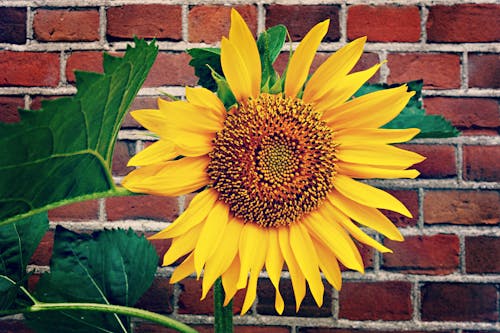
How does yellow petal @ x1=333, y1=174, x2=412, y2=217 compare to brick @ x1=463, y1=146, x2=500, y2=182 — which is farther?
brick @ x1=463, y1=146, x2=500, y2=182

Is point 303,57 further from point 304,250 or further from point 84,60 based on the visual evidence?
point 84,60

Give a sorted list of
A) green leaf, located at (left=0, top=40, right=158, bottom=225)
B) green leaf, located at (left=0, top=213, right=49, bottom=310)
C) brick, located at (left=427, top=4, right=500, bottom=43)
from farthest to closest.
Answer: brick, located at (left=427, top=4, right=500, bottom=43) < green leaf, located at (left=0, top=213, right=49, bottom=310) < green leaf, located at (left=0, top=40, right=158, bottom=225)

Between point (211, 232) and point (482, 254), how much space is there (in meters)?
0.69

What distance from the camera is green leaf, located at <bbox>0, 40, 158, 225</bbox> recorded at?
1.12ft

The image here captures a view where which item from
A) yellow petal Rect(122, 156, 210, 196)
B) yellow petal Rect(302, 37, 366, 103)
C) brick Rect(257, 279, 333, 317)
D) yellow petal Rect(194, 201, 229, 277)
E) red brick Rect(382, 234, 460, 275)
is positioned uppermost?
yellow petal Rect(302, 37, 366, 103)

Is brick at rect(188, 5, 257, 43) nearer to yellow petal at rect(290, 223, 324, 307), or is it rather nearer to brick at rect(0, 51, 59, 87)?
brick at rect(0, 51, 59, 87)

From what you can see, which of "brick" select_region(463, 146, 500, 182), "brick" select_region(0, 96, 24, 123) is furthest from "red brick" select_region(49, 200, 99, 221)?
"brick" select_region(463, 146, 500, 182)

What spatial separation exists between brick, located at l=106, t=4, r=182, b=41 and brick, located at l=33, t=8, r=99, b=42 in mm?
64

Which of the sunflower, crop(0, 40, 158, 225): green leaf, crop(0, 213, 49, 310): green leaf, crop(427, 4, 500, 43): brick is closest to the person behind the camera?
crop(0, 40, 158, 225): green leaf

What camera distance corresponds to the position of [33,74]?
97 centimetres

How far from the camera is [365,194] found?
1.61 ft

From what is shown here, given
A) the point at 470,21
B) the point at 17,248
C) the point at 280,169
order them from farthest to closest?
the point at 470,21 < the point at 17,248 < the point at 280,169

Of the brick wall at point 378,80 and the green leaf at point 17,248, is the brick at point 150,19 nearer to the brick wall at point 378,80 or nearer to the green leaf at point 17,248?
the brick wall at point 378,80

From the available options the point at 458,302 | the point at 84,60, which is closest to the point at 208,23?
the point at 84,60
